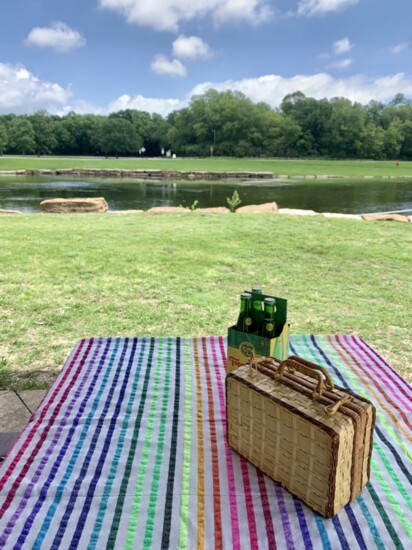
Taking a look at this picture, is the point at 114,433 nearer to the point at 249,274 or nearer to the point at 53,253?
the point at 249,274

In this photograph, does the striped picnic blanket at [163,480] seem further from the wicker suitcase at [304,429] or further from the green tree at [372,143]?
the green tree at [372,143]

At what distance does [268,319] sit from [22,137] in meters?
72.9

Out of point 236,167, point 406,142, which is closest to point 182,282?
point 236,167

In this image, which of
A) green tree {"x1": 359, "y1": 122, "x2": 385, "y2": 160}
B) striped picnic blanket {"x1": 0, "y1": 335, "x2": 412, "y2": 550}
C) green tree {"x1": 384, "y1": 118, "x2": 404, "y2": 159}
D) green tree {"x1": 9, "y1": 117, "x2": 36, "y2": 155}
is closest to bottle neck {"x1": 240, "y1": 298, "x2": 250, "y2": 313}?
striped picnic blanket {"x1": 0, "y1": 335, "x2": 412, "y2": 550}

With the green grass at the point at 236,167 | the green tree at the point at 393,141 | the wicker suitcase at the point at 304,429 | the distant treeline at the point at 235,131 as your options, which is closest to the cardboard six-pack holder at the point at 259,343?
the wicker suitcase at the point at 304,429

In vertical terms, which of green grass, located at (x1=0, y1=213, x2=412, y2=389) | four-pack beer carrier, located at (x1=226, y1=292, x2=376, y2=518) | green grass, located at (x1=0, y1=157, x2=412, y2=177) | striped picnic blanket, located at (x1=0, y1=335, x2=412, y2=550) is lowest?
green grass, located at (x1=0, y1=213, x2=412, y2=389)

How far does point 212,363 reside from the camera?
5.77 ft

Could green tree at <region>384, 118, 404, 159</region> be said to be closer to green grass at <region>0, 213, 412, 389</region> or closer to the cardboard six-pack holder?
green grass at <region>0, 213, 412, 389</region>

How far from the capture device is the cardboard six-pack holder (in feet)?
4.05

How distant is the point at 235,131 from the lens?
218 ft

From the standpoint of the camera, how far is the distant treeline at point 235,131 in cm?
6297

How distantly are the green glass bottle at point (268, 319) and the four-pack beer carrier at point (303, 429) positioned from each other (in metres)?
0.15

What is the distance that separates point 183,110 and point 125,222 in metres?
71.2

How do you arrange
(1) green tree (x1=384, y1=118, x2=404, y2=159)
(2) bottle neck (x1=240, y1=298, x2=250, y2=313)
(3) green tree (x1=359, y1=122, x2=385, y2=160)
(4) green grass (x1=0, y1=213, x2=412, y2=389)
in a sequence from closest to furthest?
(2) bottle neck (x1=240, y1=298, x2=250, y2=313)
(4) green grass (x1=0, y1=213, x2=412, y2=389)
(3) green tree (x1=359, y1=122, x2=385, y2=160)
(1) green tree (x1=384, y1=118, x2=404, y2=159)
